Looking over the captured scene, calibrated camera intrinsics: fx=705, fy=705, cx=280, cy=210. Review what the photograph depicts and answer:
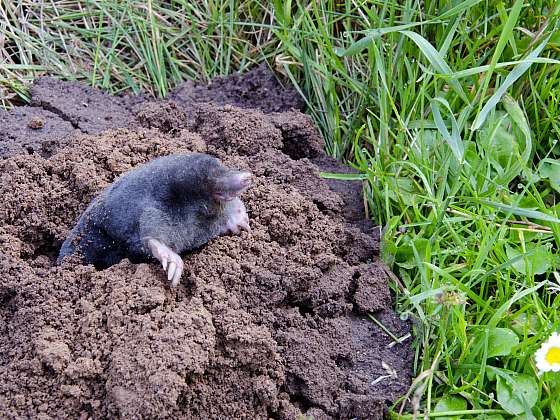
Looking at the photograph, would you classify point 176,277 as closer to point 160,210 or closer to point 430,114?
point 160,210

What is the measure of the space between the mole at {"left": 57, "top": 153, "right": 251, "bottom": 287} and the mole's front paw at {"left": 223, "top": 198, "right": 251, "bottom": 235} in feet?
0.05

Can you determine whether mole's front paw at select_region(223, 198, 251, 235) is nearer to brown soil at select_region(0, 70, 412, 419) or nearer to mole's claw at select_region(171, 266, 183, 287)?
brown soil at select_region(0, 70, 412, 419)

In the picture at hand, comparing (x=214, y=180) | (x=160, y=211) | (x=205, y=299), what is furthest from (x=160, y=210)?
(x=205, y=299)

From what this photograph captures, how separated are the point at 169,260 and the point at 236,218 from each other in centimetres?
42

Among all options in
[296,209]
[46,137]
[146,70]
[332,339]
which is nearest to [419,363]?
[332,339]

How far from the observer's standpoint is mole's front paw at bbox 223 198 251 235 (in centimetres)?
272

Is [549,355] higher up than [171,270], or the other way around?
[171,270]

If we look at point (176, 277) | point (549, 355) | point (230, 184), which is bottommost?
point (549, 355)

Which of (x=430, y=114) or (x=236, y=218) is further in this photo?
(x=430, y=114)

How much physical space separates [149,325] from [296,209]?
86 centimetres

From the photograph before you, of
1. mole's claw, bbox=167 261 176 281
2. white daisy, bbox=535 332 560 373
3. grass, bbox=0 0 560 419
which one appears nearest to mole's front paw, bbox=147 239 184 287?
mole's claw, bbox=167 261 176 281

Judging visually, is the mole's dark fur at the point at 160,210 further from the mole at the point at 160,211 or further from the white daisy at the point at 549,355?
the white daisy at the point at 549,355

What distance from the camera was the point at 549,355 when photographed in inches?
90.0

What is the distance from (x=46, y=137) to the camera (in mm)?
3295
